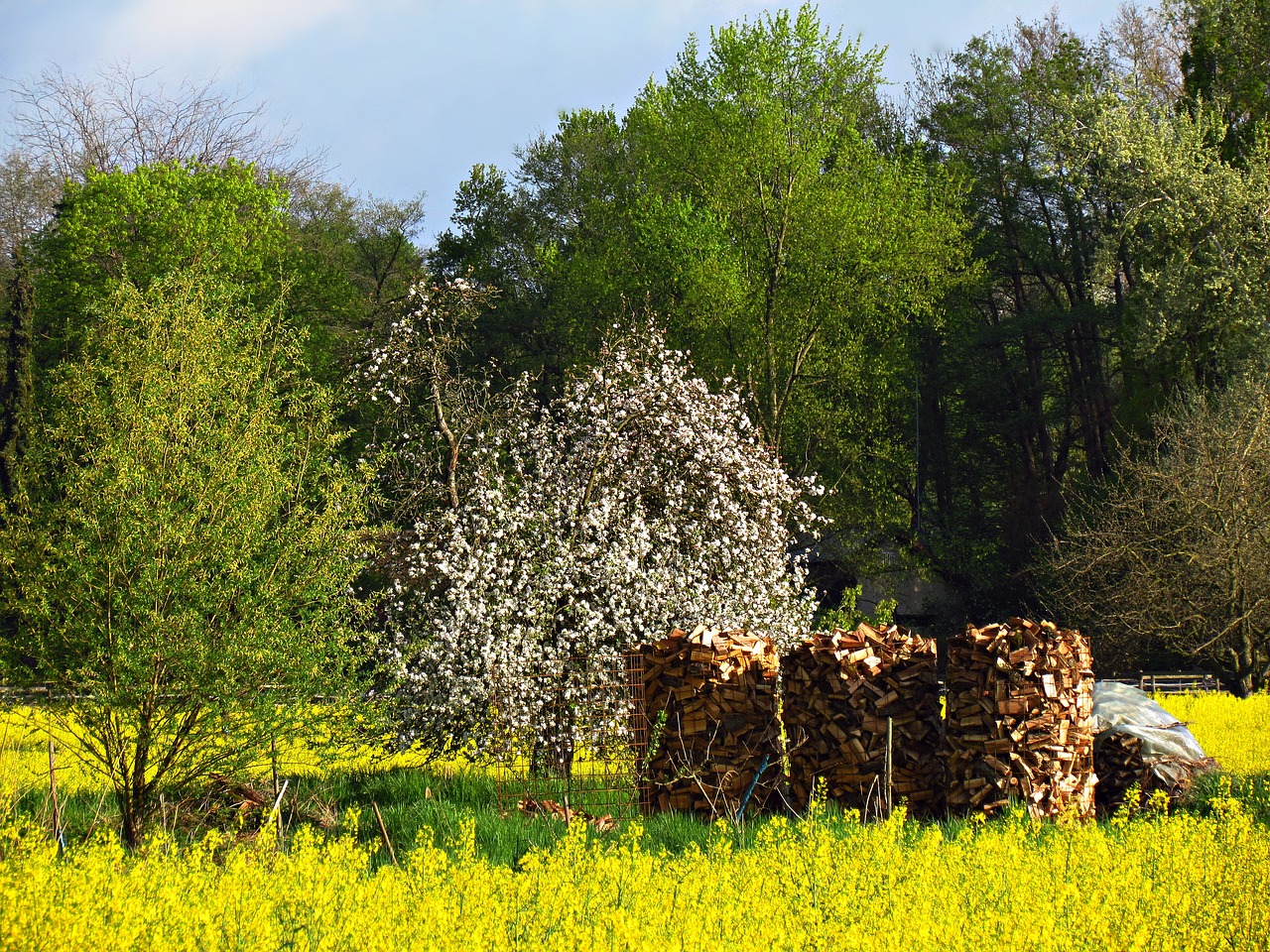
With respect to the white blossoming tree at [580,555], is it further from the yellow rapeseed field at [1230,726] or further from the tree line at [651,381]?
the yellow rapeseed field at [1230,726]

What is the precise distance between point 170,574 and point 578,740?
15.9 ft

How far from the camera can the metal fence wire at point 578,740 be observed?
1059 centimetres

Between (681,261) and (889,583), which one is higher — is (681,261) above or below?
above

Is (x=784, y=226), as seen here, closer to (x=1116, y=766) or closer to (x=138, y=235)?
(x=138, y=235)

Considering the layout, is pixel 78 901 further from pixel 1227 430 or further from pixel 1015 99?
pixel 1015 99

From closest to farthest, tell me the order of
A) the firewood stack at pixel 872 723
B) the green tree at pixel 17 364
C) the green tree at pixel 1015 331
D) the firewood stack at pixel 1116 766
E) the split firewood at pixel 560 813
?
the split firewood at pixel 560 813 < the firewood stack at pixel 872 723 < the firewood stack at pixel 1116 766 < the green tree at pixel 17 364 < the green tree at pixel 1015 331

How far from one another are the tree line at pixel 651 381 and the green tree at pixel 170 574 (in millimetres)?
45

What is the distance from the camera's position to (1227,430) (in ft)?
62.5

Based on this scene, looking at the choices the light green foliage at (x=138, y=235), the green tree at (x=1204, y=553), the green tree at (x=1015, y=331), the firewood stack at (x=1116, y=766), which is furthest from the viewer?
the green tree at (x=1015, y=331)

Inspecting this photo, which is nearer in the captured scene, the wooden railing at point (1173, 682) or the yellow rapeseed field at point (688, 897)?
the yellow rapeseed field at point (688, 897)

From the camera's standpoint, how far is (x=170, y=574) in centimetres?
916

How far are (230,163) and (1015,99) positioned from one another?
861 inches

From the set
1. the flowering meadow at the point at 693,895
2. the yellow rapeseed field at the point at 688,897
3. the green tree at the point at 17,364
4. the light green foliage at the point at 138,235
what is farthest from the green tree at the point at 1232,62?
the green tree at the point at 17,364

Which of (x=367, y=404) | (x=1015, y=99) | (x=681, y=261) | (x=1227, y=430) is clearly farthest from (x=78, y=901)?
(x=1015, y=99)
